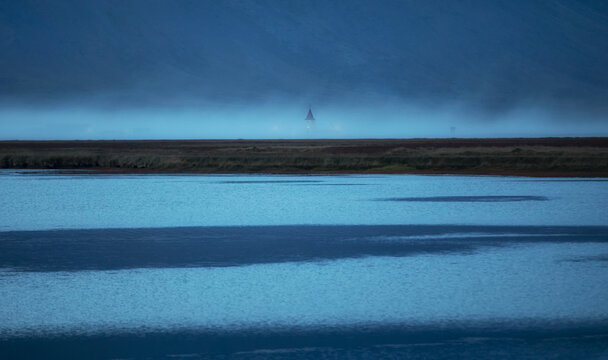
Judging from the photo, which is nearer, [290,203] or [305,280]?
[305,280]

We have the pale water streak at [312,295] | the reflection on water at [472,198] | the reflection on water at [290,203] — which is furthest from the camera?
the reflection on water at [472,198]

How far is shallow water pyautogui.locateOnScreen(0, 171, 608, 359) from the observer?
6.71 metres

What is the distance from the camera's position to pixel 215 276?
30.9ft

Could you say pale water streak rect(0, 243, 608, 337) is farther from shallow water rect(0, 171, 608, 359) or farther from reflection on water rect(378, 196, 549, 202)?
reflection on water rect(378, 196, 549, 202)

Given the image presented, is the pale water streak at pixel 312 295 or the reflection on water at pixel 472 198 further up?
the pale water streak at pixel 312 295

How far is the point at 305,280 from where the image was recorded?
916 cm

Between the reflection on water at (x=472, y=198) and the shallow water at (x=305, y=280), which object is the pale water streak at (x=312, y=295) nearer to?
the shallow water at (x=305, y=280)

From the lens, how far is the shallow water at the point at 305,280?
22.0 ft

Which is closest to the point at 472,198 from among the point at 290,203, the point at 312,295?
the point at 290,203

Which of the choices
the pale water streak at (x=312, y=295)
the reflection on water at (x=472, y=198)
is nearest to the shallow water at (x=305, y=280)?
the pale water streak at (x=312, y=295)

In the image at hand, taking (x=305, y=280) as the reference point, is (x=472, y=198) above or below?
Answer: below

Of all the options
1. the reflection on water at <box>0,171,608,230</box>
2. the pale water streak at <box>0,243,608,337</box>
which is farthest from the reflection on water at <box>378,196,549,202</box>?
the pale water streak at <box>0,243,608,337</box>

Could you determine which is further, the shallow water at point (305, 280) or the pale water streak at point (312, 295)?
the pale water streak at point (312, 295)

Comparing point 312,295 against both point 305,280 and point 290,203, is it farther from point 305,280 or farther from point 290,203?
point 290,203
